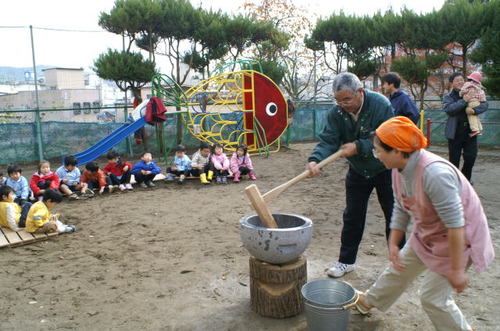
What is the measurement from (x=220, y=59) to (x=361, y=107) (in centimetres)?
1079

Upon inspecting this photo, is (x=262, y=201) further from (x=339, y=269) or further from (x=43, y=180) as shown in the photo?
(x=43, y=180)

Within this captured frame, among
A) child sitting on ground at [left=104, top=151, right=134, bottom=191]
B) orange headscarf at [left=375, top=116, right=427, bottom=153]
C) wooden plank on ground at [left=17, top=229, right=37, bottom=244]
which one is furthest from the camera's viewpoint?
child sitting on ground at [left=104, top=151, right=134, bottom=191]

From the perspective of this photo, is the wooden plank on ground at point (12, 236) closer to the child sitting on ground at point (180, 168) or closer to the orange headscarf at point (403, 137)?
the child sitting on ground at point (180, 168)

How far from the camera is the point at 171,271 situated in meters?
3.70

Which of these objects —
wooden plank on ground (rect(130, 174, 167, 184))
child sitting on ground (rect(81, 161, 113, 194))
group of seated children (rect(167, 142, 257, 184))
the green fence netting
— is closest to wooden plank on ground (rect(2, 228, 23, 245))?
child sitting on ground (rect(81, 161, 113, 194))

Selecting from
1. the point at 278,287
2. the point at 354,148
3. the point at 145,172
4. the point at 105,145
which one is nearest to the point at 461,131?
the point at 354,148

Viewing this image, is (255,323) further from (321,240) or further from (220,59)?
(220,59)

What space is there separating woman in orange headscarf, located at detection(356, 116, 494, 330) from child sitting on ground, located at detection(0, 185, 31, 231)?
4.50 metres

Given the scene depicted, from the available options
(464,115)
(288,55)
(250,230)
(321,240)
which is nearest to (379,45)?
(288,55)

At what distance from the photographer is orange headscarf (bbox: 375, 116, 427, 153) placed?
6.32 feet

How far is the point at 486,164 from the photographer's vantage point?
8.76m

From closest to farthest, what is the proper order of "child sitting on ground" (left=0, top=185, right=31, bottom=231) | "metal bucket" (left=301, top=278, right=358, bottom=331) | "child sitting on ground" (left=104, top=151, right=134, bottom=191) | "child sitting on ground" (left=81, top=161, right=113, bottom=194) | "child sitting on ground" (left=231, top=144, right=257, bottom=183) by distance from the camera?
"metal bucket" (left=301, top=278, right=358, bottom=331), "child sitting on ground" (left=0, top=185, right=31, bottom=231), "child sitting on ground" (left=81, top=161, right=113, bottom=194), "child sitting on ground" (left=104, top=151, right=134, bottom=191), "child sitting on ground" (left=231, top=144, right=257, bottom=183)

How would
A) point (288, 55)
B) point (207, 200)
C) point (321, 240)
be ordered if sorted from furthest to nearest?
1. point (288, 55)
2. point (207, 200)
3. point (321, 240)

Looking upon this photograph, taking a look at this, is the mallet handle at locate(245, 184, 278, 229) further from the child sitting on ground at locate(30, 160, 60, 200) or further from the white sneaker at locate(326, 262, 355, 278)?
the child sitting on ground at locate(30, 160, 60, 200)
